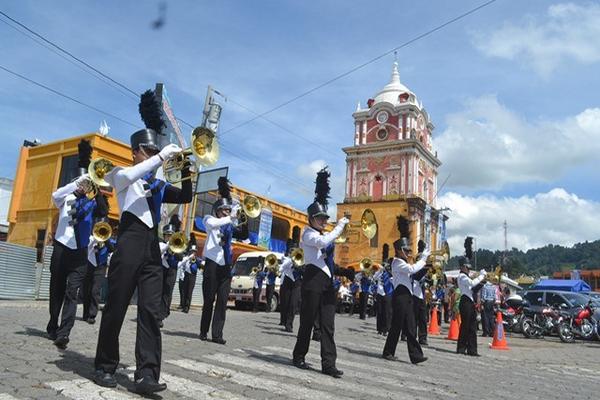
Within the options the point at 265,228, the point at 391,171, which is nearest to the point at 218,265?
the point at 265,228

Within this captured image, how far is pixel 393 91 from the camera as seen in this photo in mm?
59562

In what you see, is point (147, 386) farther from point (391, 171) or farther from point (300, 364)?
point (391, 171)

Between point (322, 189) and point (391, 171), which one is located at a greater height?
point (391, 171)

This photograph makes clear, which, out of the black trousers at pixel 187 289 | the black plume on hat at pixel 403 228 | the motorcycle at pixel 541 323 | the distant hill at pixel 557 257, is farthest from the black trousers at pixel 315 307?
the distant hill at pixel 557 257

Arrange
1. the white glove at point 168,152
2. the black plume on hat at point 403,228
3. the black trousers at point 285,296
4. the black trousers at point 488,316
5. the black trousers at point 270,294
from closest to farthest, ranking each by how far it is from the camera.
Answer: the white glove at point 168,152, the black plume on hat at point 403,228, the black trousers at point 285,296, the black trousers at point 488,316, the black trousers at point 270,294

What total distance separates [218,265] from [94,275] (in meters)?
3.66

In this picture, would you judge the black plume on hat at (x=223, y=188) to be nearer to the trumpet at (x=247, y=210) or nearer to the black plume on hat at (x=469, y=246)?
the trumpet at (x=247, y=210)

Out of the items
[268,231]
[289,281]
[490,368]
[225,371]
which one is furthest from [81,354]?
[268,231]

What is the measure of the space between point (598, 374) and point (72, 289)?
8406 millimetres

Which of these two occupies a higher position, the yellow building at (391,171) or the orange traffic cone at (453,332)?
the yellow building at (391,171)

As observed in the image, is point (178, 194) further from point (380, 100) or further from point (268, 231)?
point (380, 100)

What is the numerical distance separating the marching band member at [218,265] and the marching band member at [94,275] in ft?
6.85

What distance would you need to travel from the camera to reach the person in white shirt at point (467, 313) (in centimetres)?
968

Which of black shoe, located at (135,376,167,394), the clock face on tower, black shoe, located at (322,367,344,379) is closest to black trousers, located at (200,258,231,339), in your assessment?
black shoe, located at (322,367,344,379)
